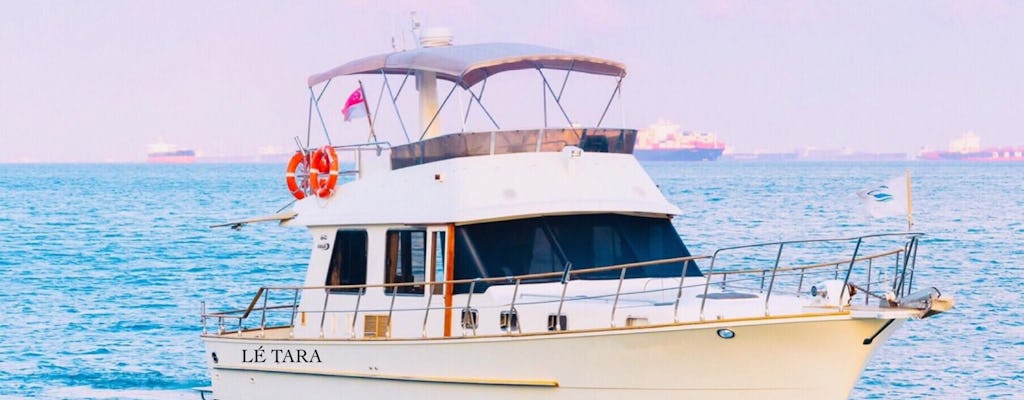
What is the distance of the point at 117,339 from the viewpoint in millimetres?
29188

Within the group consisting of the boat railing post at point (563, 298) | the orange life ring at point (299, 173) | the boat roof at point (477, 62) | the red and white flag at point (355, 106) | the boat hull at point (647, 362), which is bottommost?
the boat hull at point (647, 362)

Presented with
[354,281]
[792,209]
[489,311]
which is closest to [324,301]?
[354,281]

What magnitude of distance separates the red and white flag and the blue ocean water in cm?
579

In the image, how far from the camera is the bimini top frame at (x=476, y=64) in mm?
17422

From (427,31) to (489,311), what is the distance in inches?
180

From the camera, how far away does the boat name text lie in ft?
54.2

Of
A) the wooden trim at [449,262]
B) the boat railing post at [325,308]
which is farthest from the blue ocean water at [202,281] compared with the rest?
the boat railing post at [325,308]

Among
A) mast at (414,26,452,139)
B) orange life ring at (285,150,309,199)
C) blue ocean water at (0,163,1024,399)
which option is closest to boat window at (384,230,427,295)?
mast at (414,26,452,139)

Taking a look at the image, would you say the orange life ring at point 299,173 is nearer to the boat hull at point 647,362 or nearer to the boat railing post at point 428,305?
the boat railing post at point 428,305

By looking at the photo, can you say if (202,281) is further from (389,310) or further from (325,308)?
(389,310)

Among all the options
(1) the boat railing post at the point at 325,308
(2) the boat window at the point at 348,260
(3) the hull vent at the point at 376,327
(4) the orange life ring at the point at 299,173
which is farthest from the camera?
(4) the orange life ring at the point at 299,173

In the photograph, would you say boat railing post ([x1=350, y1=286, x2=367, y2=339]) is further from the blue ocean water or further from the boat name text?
the blue ocean water

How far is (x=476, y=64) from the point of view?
1705 centimetres

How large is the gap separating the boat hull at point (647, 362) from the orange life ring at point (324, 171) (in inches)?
105
